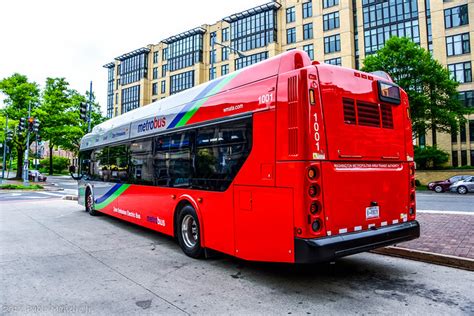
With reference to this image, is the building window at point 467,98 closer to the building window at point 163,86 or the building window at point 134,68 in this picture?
the building window at point 163,86

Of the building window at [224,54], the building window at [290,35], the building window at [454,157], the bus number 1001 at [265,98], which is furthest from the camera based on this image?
the building window at [224,54]

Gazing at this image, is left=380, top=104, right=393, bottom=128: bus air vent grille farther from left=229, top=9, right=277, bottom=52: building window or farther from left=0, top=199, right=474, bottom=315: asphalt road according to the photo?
left=229, top=9, right=277, bottom=52: building window

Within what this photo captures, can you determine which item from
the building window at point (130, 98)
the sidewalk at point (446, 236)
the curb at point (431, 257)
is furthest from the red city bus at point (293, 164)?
the building window at point (130, 98)

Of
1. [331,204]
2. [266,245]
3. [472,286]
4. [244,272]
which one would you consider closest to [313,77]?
[331,204]

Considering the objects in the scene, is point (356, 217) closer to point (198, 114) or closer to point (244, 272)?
point (244, 272)

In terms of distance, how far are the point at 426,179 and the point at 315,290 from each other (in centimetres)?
3571

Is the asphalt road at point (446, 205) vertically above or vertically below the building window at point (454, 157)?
below

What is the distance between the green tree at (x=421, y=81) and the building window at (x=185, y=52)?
38369 millimetres

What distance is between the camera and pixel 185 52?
64.5 m

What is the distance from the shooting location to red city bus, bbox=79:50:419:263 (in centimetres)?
426

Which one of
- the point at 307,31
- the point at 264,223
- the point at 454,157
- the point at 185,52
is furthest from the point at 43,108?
the point at 454,157

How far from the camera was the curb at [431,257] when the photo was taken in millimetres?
5477

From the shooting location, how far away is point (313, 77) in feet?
14.4

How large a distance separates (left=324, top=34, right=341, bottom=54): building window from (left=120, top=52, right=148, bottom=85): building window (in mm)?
41109
